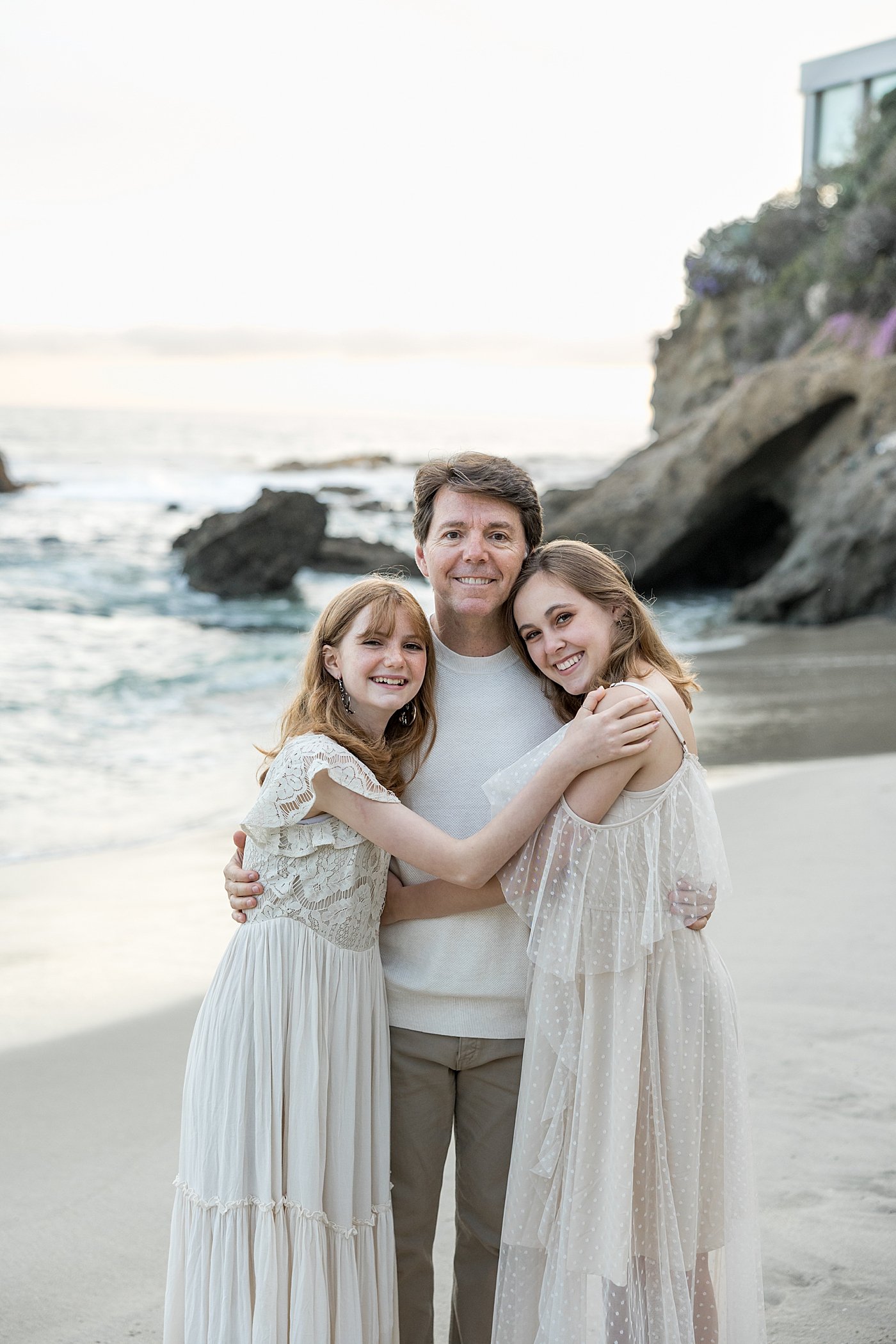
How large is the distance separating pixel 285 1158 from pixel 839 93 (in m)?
29.6

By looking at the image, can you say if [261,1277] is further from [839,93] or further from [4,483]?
[4,483]

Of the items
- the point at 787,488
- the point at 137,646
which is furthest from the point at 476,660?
the point at 787,488

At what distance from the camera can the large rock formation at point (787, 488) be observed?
1366cm

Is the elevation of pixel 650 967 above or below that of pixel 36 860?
above

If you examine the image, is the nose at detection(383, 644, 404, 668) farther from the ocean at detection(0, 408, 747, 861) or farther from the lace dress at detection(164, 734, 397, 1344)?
the ocean at detection(0, 408, 747, 861)

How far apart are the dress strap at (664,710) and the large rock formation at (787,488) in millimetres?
11801

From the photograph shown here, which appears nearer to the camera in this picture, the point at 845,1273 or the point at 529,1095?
the point at 529,1095

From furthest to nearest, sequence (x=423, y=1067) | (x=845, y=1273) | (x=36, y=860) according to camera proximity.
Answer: (x=36, y=860), (x=845, y=1273), (x=423, y=1067)

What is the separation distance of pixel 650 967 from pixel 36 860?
212 inches

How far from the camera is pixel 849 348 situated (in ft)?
50.6

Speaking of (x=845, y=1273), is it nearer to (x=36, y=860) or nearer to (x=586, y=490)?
(x=36, y=860)

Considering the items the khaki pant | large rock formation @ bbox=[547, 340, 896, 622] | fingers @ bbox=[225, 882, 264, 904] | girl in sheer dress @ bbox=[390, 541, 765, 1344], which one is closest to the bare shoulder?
girl in sheer dress @ bbox=[390, 541, 765, 1344]

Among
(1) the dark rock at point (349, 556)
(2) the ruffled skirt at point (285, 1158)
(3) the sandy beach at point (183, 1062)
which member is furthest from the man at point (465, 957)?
(1) the dark rock at point (349, 556)

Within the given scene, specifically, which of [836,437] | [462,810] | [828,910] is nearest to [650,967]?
[462,810]
